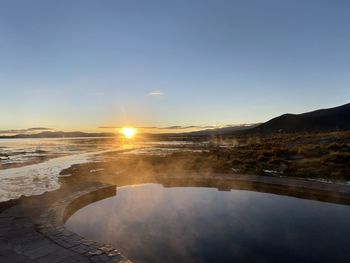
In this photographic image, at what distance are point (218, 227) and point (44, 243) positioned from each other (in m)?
3.75

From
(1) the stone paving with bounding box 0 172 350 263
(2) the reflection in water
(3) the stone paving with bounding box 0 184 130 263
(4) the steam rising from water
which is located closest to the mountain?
(1) the stone paving with bounding box 0 172 350 263

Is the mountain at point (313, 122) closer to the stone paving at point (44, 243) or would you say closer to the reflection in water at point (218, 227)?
the reflection in water at point (218, 227)

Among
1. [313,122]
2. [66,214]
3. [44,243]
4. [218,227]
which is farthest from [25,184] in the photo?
[313,122]

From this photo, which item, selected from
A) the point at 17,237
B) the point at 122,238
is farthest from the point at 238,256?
the point at 17,237

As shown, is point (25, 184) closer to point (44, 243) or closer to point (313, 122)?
point (44, 243)

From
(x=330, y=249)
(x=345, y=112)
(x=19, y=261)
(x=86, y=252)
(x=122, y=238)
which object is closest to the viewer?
(x=19, y=261)

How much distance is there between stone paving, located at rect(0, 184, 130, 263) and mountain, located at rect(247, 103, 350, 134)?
66913 millimetres

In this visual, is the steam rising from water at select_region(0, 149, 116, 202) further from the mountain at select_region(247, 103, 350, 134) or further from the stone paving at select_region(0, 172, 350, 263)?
the mountain at select_region(247, 103, 350, 134)

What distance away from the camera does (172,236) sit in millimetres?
5980

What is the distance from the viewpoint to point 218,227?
657 centimetres

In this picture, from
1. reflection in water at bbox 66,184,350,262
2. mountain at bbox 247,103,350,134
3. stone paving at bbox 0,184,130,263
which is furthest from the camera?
mountain at bbox 247,103,350,134

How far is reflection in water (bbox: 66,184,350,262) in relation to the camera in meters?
5.16

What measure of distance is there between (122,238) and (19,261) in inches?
89.8

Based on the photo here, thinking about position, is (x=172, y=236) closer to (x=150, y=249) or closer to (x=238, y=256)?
(x=150, y=249)
